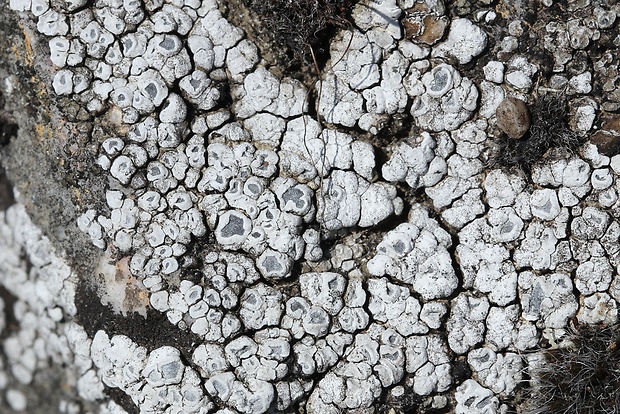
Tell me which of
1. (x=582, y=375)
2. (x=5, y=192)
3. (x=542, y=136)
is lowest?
(x=5, y=192)

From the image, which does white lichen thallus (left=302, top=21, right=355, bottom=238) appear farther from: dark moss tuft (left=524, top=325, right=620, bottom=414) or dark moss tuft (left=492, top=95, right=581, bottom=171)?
dark moss tuft (left=524, top=325, right=620, bottom=414)

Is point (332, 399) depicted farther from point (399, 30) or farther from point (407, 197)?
point (399, 30)

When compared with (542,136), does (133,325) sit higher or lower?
lower

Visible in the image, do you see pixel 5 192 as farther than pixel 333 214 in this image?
Yes

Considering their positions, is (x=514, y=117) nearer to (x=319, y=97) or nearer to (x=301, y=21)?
(x=319, y=97)

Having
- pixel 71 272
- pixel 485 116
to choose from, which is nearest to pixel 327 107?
pixel 485 116

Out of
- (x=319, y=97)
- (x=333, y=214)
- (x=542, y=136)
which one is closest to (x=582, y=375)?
(x=542, y=136)
